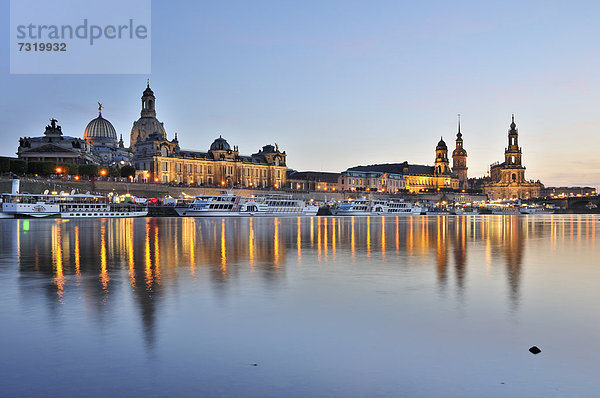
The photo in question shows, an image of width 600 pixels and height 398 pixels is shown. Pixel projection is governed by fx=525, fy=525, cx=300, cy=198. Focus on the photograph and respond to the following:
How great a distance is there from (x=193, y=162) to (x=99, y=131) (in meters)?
29.9

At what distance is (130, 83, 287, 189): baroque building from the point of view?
138 meters

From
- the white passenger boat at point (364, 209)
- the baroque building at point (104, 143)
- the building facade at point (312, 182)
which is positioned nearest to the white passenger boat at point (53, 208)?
the white passenger boat at point (364, 209)

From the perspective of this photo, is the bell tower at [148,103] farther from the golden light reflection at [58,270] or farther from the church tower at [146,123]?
the golden light reflection at [58,270]

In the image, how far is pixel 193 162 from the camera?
14725 cm

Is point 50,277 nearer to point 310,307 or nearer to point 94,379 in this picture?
point 310,307


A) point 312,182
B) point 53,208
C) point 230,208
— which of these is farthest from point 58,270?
point 312,182

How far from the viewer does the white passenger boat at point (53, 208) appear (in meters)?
67.1

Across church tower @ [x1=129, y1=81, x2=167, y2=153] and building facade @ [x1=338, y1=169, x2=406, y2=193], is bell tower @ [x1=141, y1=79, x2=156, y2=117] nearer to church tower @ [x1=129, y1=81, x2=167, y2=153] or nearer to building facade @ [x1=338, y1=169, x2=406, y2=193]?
church tower @ [x1=129, y1=81, x2=167, y2=153]

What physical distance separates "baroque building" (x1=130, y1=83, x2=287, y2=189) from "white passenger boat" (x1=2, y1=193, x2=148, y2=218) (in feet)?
183

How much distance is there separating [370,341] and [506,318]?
11.2 feet

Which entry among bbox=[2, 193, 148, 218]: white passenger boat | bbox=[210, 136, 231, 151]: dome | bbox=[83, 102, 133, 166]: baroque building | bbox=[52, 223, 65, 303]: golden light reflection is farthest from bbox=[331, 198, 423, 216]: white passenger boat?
bbox=[52, 223, 65, 303]: golden light reflection

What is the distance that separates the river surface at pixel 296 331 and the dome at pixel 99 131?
467ft

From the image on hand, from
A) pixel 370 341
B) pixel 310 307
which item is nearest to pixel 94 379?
pixel 370 341

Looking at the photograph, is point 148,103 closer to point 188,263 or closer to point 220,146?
point 220,146
